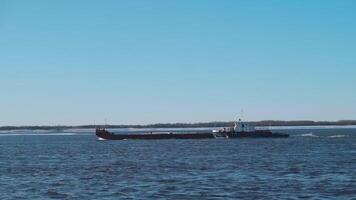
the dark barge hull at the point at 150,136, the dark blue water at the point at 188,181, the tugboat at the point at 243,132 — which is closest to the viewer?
the dark blue water at the point at 188,181

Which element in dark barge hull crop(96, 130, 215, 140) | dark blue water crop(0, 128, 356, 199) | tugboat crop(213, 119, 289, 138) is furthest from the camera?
dark barge hull crop(96, 130, 215, 140)

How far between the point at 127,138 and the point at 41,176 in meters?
116

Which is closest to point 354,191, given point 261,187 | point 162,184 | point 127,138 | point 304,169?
point 261,187

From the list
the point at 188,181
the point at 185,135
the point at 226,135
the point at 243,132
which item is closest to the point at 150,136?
the point at 185,135

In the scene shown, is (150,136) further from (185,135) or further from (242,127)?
(242,127)

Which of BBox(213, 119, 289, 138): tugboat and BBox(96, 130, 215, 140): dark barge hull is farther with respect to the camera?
BBox(96, 130, 215, 140): dark barge hull

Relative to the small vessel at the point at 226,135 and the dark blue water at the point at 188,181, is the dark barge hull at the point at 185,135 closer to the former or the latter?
the small vessel at the point at 226,135

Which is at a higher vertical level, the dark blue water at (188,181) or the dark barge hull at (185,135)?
the dark barge hull at (185,135)

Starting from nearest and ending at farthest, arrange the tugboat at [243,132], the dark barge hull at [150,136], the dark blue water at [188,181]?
the dark blue water at [188,181]
the tugboat at [243,132]
the dark barge hull at [150,136]

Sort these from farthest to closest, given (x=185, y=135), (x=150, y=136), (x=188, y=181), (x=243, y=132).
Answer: (x=150, y=136) < (x=185, y=135) < (x=243, y=132) < (x=188, y=181)

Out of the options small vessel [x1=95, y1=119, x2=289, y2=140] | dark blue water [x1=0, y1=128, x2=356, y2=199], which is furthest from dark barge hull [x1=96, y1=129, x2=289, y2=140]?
dark blue water [x1=0, y1=128, x2=356, y2=199]

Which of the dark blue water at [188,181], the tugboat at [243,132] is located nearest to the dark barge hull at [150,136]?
the tugboat at [243,132]

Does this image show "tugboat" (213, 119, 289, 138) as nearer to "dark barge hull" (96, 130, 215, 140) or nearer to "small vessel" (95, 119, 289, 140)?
"small vessel" (95, 119, 289, 140)

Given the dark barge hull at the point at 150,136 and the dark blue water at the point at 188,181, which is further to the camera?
the dark barge hull at the point at 150,136
